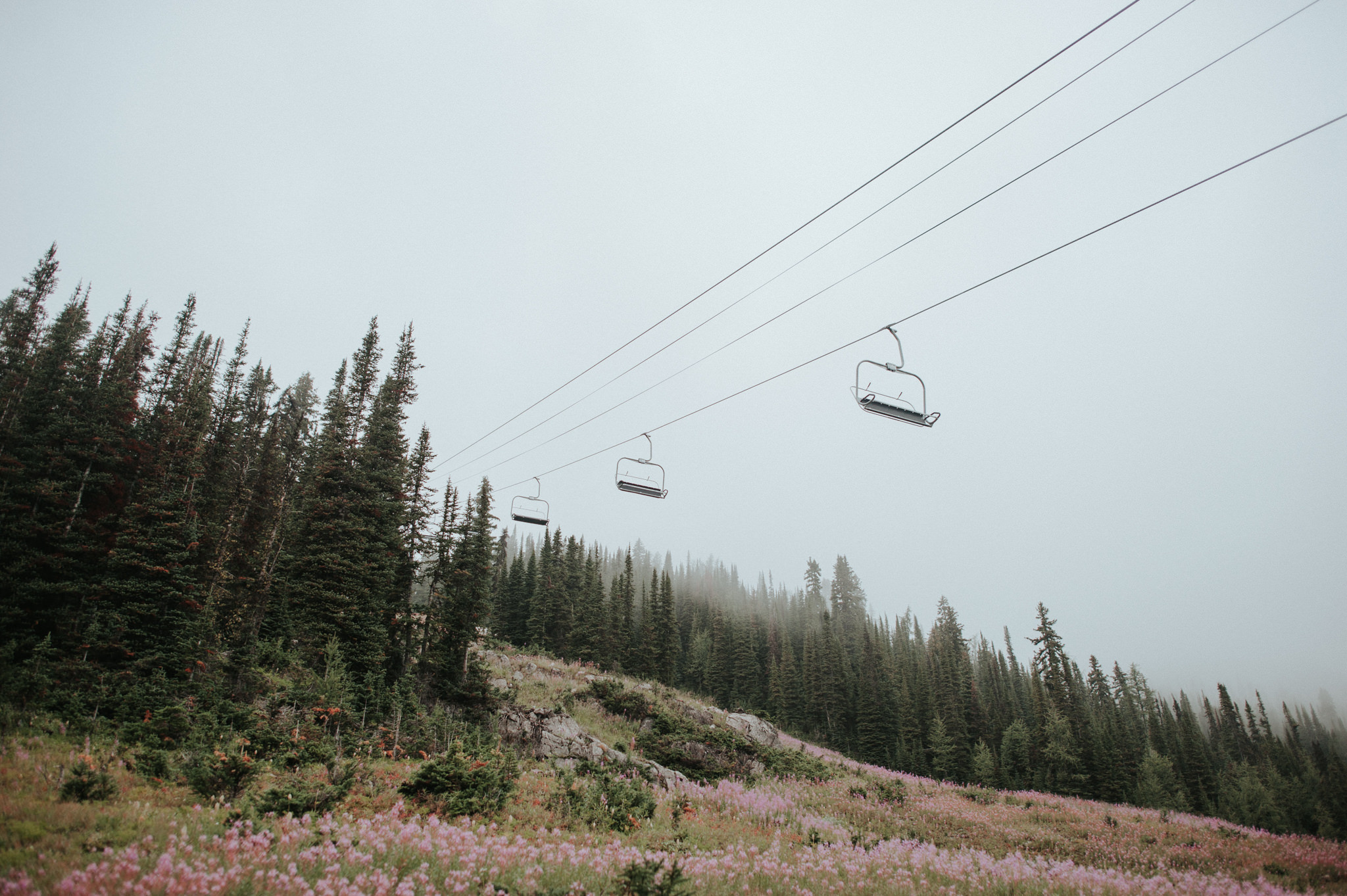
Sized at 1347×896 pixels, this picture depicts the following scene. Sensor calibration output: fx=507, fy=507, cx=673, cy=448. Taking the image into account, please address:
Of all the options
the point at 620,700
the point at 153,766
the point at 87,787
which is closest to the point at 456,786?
the point at 87,787

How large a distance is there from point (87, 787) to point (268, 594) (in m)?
25.2

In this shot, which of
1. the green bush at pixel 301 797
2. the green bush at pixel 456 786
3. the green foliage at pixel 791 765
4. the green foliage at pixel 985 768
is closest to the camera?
the green bush at pixel 301 797

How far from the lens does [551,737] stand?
20922 millimetres

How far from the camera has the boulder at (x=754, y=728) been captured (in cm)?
2948

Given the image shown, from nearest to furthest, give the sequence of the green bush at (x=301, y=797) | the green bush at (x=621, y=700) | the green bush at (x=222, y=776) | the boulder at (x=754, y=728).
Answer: the green bush at (x=301, y=797)
the green bush at (x=222, y=776)
the green bush at (x=621, y=700)
the boulder at (x=754, y=728)

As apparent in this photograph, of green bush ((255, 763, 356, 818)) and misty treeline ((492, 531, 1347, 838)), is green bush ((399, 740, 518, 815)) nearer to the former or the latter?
green bush ((255, 763, 356, 818))

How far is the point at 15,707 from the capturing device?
15.0 meters

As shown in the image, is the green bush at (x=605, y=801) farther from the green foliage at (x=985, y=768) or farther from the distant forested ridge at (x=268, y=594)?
the green foliage at (x=985, y=768)

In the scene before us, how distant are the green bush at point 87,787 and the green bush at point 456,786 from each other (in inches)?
167

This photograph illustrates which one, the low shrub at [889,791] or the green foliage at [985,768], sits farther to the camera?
the green foliage at [985,768]

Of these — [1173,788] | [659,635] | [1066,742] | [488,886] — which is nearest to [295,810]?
[488,886]

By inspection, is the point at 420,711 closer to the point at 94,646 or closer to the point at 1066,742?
the point at 94,646

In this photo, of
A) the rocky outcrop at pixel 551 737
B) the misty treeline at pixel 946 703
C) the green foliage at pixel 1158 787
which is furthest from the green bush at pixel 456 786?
the green foliage at pixel 1158 787

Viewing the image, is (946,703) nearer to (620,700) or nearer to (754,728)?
(754,728)
